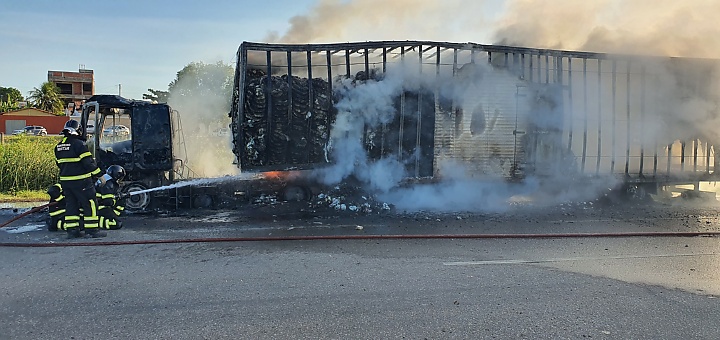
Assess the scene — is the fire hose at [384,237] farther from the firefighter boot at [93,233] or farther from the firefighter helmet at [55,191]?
the firefighter boot at [93,233]

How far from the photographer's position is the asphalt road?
157 inches

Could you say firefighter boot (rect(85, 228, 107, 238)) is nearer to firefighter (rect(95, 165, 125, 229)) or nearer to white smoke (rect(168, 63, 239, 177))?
firefighter (rect(95, 165, 125, 229))

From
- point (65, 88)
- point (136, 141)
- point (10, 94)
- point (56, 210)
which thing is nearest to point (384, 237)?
point (56, 210)

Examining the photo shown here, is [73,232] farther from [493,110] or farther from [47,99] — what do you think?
[47,99]

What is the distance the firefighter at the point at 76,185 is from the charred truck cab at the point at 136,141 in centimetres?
248

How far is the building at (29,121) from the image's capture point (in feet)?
162

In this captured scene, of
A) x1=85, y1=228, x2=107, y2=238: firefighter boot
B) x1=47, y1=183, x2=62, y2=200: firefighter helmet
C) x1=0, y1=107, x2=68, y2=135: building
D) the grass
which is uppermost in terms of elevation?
x1=0, y1=107, x2=68, y2=135: building

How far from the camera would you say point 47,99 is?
208 feet

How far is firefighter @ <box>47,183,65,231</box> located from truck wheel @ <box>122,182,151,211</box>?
1920mm

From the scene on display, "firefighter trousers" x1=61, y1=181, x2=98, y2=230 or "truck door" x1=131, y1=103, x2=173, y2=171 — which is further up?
Result: "truck door" x1=131, y1=103, x2=173, y2=171

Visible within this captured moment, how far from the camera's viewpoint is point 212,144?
43.6 feet

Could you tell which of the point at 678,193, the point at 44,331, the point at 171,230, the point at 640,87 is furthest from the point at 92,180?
the point at 678,193

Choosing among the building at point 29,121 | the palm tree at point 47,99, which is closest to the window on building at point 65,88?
the palm tree at point 47,99

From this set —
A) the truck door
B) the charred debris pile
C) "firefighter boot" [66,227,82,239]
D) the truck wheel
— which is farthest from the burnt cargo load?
"firefighter boot" [66,227,82,239]
